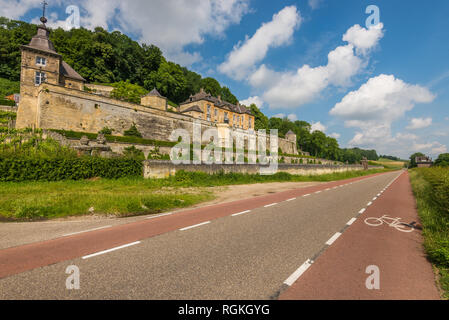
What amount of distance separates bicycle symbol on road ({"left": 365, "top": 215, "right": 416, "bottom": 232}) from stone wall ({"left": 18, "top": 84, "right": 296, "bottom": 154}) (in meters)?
34.8

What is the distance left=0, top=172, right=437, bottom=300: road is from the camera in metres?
3.24

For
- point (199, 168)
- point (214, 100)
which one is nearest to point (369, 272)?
point (199, 168)

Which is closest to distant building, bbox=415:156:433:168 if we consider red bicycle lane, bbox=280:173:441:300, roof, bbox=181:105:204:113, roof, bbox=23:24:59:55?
roof, bbox=181:105:204:113

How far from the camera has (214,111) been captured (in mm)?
63688

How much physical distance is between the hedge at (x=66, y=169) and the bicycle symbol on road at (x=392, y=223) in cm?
1609

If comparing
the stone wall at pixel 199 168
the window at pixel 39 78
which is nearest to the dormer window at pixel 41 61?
the window at pixel 39 78

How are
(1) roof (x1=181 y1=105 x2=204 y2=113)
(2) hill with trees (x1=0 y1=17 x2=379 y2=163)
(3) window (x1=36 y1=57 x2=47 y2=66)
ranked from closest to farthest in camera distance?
(3) window (x1=36 y1=57 x2=47 y2=66)
(2) hill with trees (x1=0 y1=17 x2=379 y2=163)
(1) roof (x1=181 y1=105 x2=204 y2=113)

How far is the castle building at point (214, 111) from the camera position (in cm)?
5748

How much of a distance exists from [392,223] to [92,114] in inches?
1426

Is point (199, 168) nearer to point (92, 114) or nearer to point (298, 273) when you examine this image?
point (298, 273)

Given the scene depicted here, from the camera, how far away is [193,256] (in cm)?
450

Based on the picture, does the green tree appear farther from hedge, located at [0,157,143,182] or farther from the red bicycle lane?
the red bicycle lane

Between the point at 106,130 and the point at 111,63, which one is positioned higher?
the point at 111,63

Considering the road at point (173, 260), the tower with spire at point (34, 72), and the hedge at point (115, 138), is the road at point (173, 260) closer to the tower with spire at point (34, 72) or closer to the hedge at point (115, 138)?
the hedge at point (115, 138)
